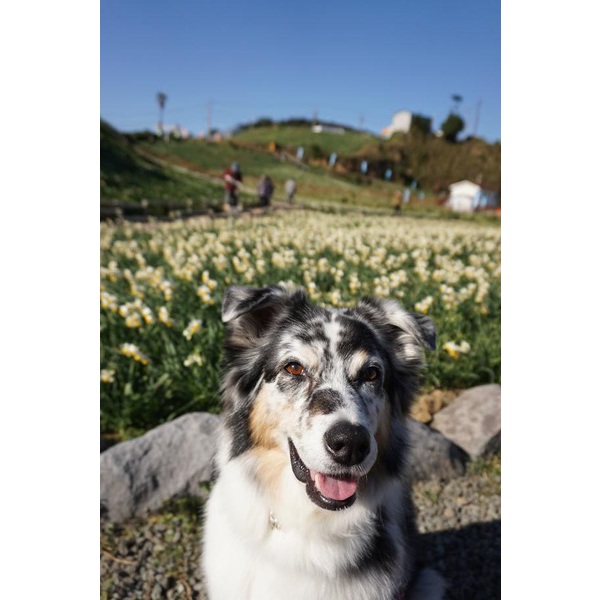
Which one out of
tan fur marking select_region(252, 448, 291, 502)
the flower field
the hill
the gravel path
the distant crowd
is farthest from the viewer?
the distant crowd

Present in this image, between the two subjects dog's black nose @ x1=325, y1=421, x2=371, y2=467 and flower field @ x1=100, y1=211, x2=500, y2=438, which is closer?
dog's black nose @ x1=325, y1=421, x2=371, y2=467

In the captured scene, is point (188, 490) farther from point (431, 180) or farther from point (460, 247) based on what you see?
point (431, 180)

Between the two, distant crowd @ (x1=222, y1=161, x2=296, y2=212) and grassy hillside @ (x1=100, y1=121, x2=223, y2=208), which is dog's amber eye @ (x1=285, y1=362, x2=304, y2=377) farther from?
distant crowd @ (x1=222, y1=161, x2=296, y2=212)

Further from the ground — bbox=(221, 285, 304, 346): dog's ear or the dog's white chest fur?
bbox=(221, 285, 304, 346): dog's ear

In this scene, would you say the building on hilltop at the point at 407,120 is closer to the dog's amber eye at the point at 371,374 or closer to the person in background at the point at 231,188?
the dog's amber eye at the point at 371,374

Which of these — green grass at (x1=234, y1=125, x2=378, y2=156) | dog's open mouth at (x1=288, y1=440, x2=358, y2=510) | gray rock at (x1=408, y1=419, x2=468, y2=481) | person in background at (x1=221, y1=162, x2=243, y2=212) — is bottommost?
gray rock at (x1=408, y1=419, x2=468, y2=481)

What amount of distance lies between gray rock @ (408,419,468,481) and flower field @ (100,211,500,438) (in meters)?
0.75

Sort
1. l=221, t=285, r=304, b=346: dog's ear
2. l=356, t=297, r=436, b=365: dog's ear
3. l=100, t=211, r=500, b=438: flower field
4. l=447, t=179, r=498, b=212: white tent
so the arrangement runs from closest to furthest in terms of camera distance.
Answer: l=221, t=285, r=304, b=346: dog's ear < l=356, t=297, r=436, b=365: dog's ear < l=100, t=211, r=500, b=438: flower field < l=447, t=179, r=498, b=212: white tent

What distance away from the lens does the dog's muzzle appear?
200 cm

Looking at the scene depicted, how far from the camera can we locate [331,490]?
2.22m

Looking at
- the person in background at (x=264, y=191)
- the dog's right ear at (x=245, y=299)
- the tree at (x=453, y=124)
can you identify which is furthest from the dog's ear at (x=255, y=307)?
the person in background at (x=264, y=191)

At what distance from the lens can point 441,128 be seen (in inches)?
293

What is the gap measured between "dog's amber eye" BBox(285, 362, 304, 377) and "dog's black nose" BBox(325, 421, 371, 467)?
0.41 meters

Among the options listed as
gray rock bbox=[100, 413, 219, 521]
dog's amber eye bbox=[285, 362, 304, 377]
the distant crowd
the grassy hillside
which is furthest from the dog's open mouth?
the distant crowd
